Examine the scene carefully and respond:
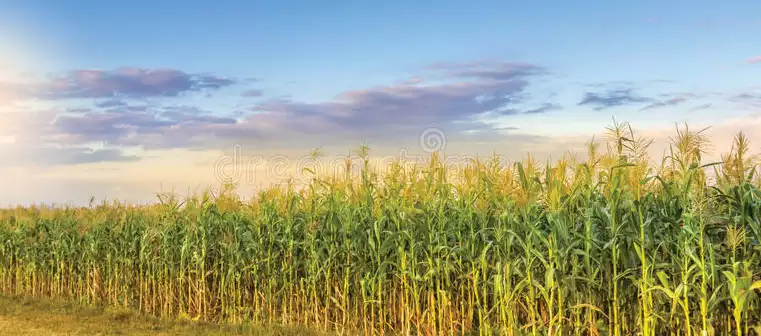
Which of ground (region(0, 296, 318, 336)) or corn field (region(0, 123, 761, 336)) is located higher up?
corn field (region(0, 123, 761, 336))

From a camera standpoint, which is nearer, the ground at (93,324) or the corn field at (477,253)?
the corn field at (477,253)

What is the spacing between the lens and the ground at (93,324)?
46.9 feet

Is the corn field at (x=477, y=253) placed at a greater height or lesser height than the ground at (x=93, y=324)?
greater

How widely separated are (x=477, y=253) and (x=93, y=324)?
36.7ft

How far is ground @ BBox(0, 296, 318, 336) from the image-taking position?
46.9ft

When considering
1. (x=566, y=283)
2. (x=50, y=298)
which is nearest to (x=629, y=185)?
(x=566, y=283)

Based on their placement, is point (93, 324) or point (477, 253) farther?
point (93, 324)

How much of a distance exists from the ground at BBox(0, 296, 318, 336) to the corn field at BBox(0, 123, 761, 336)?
76cm

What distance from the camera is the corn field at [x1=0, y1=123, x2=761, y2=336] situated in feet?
27.3

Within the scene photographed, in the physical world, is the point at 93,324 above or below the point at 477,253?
below

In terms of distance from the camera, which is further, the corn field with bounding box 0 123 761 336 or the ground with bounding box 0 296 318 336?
the ground with bounding box 0 296 318 336

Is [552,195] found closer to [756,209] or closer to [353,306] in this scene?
[756,209]

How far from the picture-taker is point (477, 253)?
422 inches

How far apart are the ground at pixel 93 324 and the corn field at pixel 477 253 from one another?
2.50 feet
